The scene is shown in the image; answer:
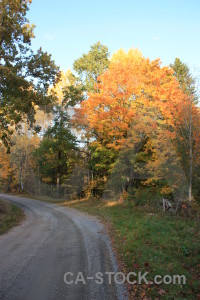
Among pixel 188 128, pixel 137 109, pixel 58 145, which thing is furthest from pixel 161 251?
Result: pixel 58 145

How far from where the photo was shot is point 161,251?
8656 millimetres

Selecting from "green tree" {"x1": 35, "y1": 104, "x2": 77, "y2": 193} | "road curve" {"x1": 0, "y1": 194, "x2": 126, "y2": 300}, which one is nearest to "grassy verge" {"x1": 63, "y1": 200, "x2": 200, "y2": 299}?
"road curve" {"x1": 0, "y1": 194, "x2": 126, "y2": 300}

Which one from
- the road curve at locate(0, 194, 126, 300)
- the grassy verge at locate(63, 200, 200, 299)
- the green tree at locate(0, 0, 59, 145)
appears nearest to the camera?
the road curve at locate(0, 194, 126, 300)

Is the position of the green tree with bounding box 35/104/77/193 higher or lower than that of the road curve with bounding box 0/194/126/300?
higher

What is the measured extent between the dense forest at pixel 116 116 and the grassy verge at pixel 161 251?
4.35 m

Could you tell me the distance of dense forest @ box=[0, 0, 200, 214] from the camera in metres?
15.4

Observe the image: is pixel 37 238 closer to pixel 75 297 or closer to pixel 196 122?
pixel 75 297

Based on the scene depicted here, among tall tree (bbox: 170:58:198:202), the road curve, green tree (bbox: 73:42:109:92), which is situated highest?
green tree (bbox: 73:42:109:92)

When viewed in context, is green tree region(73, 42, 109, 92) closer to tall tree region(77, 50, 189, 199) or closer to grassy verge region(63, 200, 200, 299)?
tall tree region(77, 50, 189, 199)

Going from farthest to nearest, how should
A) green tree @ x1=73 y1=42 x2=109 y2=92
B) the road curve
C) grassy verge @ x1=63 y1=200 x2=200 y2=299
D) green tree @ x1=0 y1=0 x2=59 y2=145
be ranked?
green tree @ x1=73 y1=42 x2=109 y2=92, green tree @ x1=0 y1=0 x2=59 y2=145, grassy verge @ x1=63 y1=200 x2=200 y2=299, the road curve

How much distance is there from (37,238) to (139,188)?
40.5ft

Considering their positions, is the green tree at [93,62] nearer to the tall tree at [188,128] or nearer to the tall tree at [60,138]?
the tall tree at [60,138]

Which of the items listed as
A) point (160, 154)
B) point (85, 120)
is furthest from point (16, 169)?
point (160, 154)

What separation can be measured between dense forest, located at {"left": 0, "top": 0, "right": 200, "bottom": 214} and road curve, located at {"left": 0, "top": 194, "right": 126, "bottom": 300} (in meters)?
7.01
